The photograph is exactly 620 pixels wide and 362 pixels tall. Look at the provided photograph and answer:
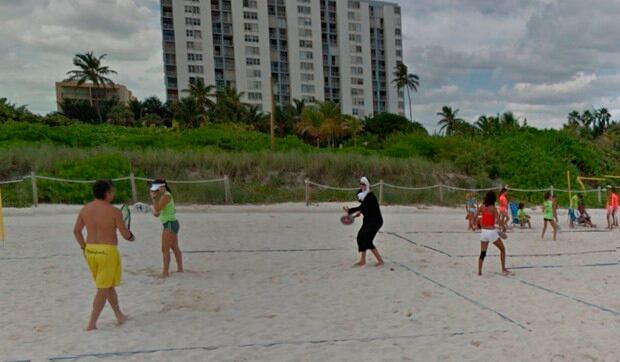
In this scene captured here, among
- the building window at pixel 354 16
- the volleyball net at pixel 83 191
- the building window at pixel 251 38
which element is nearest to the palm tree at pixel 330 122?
the building window at pixel 251 38

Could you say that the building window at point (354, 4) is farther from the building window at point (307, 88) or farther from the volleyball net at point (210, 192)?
the volleyball net at point (210, 192)

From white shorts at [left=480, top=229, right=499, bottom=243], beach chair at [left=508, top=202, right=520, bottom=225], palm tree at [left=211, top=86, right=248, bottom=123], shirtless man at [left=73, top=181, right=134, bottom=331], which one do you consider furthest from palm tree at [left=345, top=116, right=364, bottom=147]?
shirtless man at [left=73, top=181, right=134, bottom=331]

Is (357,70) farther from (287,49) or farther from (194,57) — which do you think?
(194,57)

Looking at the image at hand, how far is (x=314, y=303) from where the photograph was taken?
5906mm

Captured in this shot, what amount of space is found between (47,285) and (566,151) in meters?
29.0

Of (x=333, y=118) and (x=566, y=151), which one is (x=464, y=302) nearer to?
(x=566, y=151)

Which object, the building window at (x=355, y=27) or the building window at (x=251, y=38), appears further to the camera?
the building window at (x=355, y=27)

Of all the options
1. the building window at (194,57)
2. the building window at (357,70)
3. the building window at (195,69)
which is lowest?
the building window at (195,69)

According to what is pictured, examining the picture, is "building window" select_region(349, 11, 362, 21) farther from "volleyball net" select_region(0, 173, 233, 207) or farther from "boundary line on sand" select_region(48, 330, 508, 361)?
"boundary line on sand" select_region(48, 330, 508, 361)

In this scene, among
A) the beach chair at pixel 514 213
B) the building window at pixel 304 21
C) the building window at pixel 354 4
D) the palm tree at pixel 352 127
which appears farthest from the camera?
the building window at pixel 354 4

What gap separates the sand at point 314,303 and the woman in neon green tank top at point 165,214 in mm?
422

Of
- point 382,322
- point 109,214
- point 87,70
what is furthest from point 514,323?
point 87,70

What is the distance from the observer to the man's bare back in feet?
15.0

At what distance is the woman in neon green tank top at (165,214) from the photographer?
21.3 feet
